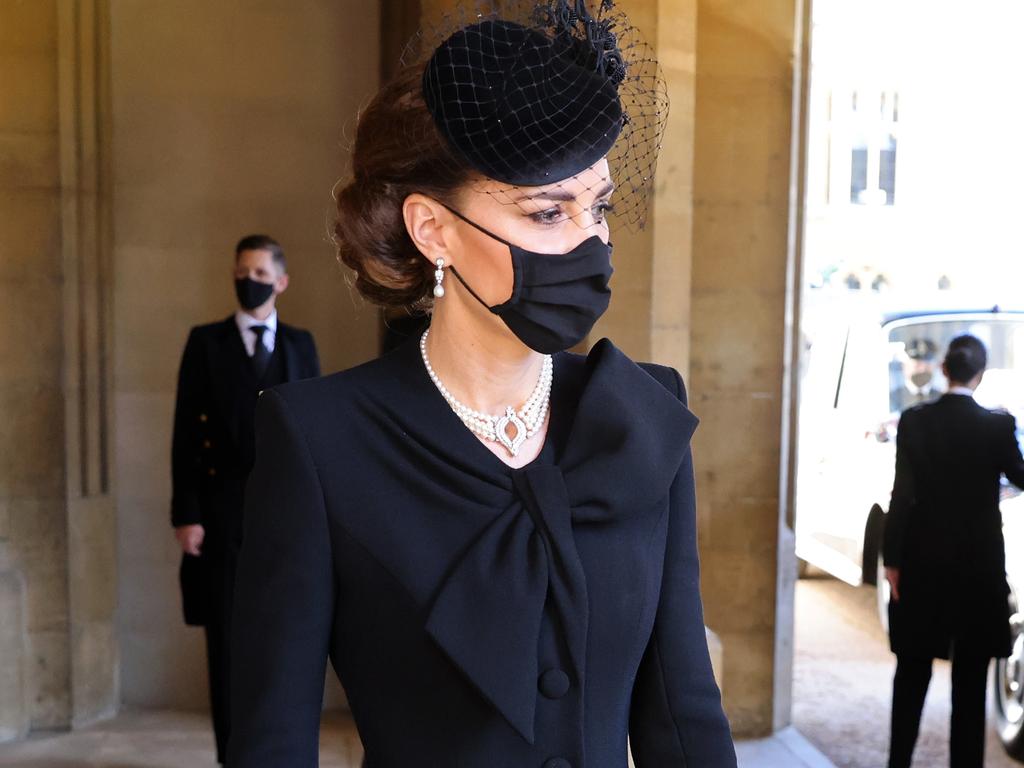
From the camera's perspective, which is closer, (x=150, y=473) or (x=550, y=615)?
(x=550, y=615)

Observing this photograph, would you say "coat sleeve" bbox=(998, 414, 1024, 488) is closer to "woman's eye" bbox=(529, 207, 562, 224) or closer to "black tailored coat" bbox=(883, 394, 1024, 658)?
"black tailored coat" bbox=(883, 394, 1024, 658)

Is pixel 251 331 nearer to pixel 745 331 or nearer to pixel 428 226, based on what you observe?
pixel 745 331

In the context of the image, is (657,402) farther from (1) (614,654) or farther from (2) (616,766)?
(2) (616,766)

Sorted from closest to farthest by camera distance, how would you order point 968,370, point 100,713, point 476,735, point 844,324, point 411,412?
point 476,735
point 411,412
point 968,370
point 100,713
point 844,324

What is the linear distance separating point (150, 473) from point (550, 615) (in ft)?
12.5

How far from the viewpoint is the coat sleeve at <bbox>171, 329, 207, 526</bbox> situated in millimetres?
4062

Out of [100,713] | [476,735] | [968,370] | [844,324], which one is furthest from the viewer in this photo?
[844,324]

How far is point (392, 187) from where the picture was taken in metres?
1.50

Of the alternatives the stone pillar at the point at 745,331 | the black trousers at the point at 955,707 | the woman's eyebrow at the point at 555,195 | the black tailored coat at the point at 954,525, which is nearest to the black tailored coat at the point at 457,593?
the woman's eyebrow at the point at 555,195

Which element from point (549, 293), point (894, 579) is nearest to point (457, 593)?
point (549, 293)

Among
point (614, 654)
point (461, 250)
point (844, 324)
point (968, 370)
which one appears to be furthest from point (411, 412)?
point (844, 324)

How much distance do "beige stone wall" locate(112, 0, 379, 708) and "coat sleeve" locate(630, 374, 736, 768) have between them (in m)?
3.40

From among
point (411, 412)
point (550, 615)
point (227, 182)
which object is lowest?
point (550, 615)

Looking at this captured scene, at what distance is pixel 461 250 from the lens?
4.83 feet
